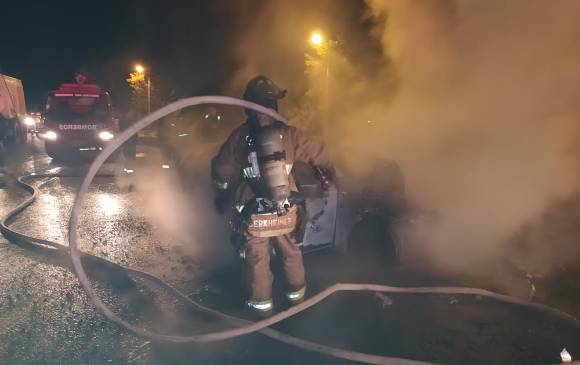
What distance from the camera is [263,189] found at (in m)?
3.40

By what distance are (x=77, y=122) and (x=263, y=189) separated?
10538mm

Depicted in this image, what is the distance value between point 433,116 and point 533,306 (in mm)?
3057

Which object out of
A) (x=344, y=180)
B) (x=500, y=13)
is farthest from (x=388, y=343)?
(x=500, y=13)

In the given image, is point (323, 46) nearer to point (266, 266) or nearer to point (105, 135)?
point (105, 135)

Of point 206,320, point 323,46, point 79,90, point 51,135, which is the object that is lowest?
point 206,320

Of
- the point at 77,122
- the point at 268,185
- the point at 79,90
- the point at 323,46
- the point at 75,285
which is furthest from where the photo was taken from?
the point at 323,46

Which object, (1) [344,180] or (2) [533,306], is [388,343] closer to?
(2) [533,306]

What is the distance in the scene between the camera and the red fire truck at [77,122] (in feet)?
39.8

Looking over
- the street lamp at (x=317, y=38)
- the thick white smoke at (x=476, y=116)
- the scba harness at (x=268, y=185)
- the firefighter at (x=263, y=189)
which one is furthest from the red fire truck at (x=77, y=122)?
the scba harness at (x=268, y=185)

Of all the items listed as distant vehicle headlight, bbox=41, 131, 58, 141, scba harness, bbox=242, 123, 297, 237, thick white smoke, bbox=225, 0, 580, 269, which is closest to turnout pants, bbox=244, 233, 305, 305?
scba harness, bbox=242, 123, 297, 237

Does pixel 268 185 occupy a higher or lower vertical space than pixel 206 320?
higher

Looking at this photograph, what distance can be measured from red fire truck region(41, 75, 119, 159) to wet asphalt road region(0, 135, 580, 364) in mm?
7436

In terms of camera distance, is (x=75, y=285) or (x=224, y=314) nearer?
(x=224, y=314)

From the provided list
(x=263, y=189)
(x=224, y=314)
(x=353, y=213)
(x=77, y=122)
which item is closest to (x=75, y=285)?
(x=224, y=314)
